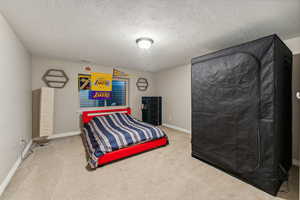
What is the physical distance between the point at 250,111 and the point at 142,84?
3945mm

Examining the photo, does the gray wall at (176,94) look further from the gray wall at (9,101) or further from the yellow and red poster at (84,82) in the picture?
the gray wall at (9,101)

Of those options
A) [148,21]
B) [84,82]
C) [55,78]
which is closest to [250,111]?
[148,21]

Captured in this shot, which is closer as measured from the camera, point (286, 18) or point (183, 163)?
point (286, 18)

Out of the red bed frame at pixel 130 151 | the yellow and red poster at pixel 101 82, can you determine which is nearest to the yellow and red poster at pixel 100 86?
the yellow and red poster at pixel 101 82

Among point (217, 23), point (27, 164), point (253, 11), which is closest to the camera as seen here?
point (253, 11)

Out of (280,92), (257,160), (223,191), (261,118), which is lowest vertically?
(223,191)

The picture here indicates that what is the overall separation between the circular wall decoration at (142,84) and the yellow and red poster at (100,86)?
117cm

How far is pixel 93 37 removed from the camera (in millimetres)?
2143

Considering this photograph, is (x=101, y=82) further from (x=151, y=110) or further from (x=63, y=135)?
(x=151, y=110)

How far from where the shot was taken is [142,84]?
507cm

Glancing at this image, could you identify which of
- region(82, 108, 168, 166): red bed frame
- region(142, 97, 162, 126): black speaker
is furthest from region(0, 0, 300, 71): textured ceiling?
region(142, 97, 162, 126): black speaker

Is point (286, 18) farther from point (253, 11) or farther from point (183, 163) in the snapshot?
point (183, 163)

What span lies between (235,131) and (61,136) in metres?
4.35

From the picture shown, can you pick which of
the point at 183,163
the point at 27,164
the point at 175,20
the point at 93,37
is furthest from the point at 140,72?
the point at 27,164
